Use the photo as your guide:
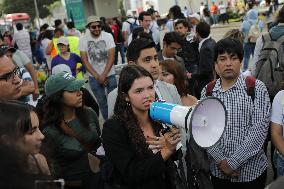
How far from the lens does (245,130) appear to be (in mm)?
2863

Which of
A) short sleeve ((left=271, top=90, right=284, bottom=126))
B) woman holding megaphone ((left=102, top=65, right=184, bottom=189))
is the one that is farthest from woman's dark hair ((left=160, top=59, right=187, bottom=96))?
woman holding megaphone ((left=102, top=65, right=184, bottom=189))

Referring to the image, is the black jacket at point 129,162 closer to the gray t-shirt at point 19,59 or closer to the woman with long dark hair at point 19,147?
the woman with long dark hair at point 19,147

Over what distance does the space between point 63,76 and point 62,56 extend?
3212 millimetres

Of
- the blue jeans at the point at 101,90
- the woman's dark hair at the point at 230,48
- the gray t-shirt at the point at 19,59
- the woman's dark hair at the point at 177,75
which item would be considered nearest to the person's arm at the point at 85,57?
the blue jeans at the point at 101,90

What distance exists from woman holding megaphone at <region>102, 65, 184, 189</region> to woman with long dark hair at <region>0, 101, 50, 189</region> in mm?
517

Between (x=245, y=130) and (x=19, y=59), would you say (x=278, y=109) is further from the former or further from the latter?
(x=19, y=59)

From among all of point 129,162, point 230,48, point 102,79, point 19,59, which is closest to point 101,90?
point 102,79

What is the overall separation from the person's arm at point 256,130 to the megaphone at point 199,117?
2.66 ft

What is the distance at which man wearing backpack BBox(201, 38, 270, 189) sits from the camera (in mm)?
2822

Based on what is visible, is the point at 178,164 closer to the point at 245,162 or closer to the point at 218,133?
the point at 218,133

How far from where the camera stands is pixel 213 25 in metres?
24.4

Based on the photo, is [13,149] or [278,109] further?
[278,109]

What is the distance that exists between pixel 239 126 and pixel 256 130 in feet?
0.43

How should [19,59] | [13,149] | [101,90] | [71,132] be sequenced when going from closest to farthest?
[13,149]
[71,132]
[19,59]
[101,90]
